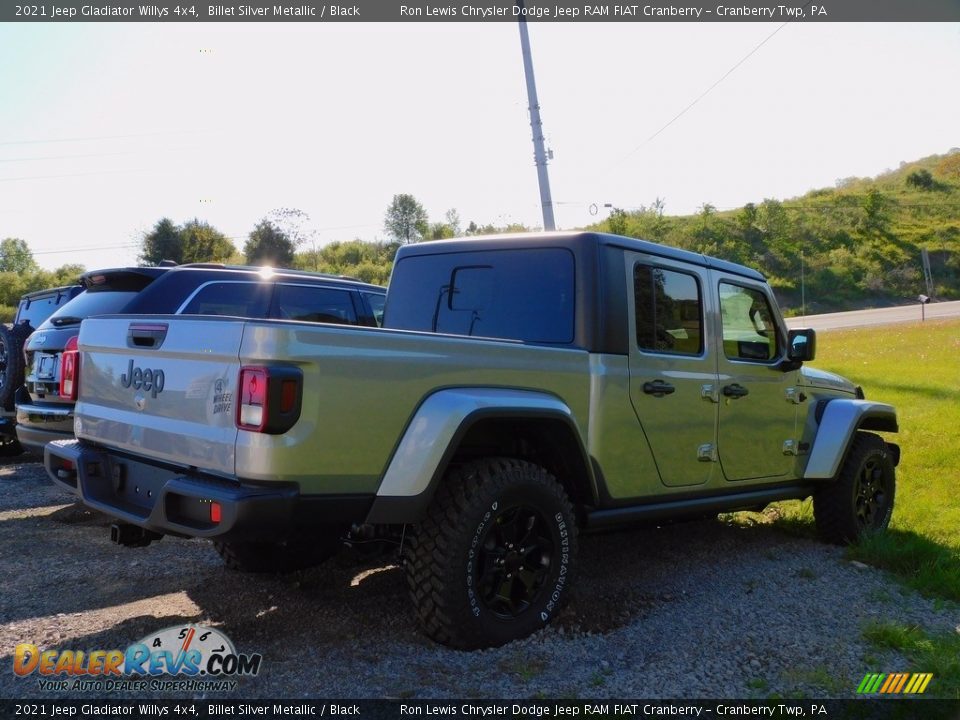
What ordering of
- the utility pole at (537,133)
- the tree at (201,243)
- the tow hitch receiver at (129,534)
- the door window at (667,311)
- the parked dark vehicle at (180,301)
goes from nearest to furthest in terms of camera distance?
the tow hitch receiver at (129,534), the door window at (667,311), the parked dark vehicle at (180,301), the utility pole at (537,133), the tree at (201,243)

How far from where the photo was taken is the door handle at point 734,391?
4.84 meters

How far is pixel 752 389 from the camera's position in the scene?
16.7ft

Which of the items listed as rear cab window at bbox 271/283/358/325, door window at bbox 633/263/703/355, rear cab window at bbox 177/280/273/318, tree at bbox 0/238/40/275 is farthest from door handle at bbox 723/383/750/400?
tree at bbox 0/238/40/275

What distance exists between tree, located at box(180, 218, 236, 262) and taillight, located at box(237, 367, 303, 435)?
50.9 meters

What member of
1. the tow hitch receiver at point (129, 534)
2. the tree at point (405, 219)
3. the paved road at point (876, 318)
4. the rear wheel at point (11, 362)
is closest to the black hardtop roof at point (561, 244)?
the tow hitch receiver at point (129, 534)

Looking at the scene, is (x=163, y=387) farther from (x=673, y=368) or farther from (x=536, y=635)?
(x=673, y=368)

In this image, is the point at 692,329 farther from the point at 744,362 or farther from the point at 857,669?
the point at 857,669

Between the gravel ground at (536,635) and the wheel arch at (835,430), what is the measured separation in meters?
0.56

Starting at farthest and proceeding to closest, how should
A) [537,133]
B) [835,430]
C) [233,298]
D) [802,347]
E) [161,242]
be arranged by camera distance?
[161,242], [537,133], [233,298], [835,430], [802,347]

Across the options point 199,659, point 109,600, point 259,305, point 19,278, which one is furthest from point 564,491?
point 19,278

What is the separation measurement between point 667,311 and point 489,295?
1.00 meters

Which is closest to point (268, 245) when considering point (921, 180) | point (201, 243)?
point (201, 243)

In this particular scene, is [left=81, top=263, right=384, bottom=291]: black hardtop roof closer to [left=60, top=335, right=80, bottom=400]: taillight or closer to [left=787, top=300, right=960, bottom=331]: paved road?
[left=60, top=335, right=80, bottom=400]: taillight

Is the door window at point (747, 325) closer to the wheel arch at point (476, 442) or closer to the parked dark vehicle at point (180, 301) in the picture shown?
the wheel arch at point (476, 442)
